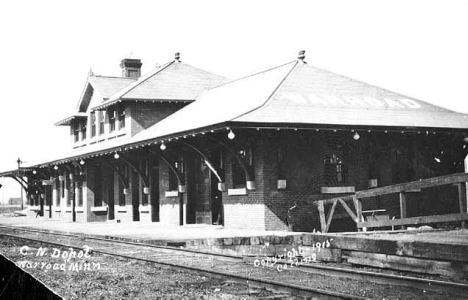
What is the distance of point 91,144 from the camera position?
30.5m

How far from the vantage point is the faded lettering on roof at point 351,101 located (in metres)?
17.8

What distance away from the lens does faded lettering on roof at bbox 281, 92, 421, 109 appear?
58.4ft

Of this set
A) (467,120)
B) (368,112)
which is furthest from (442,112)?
(368,112)

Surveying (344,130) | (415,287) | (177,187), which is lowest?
(415,287)

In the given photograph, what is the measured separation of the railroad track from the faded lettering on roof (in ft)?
22.2

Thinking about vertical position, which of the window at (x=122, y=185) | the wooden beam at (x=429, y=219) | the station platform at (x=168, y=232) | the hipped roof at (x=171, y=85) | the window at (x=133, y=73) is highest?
the window at (x=133, y=73)

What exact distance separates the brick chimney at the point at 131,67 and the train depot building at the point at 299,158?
8.85 m

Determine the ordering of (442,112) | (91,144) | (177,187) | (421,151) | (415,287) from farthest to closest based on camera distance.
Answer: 1. (91,144)
2. (177,187)
3. (442,112)
4. (421,151)
5. (415,287)

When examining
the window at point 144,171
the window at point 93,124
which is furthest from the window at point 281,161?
the window at point 93,124

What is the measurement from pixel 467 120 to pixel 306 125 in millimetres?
6493

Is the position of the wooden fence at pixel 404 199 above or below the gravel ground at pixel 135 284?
above

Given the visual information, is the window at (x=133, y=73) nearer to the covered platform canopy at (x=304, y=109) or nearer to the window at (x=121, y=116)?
the window at (x=121, y=116)

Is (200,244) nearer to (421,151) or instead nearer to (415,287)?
(415,287)

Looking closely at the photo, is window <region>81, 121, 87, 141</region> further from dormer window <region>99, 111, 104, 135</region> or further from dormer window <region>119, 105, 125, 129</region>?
dormer window <region>119, 105, 125, 129</region>
